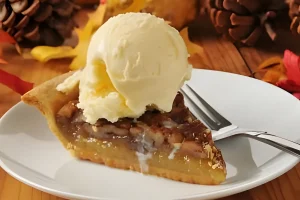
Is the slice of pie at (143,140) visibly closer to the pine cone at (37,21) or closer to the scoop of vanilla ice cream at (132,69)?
the scoop of vanilla ice cream at (132,69)

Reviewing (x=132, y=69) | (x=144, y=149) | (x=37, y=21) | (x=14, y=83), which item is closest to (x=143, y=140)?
(x=144, y=149)

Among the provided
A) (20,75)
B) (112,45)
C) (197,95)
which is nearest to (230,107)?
(197,95)

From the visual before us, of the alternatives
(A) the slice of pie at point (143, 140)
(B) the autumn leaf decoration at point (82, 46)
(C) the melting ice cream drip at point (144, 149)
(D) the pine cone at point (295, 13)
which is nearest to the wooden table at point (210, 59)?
(B) the autumn leaf decoration at point (82, 46)

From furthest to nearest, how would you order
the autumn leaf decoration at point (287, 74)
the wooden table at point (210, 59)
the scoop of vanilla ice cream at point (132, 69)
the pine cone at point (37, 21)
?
the pine cone at point (37, 21)
the wooden table at point (210, 59)
the autumn leaf decoration at point (287, 74)
the scoop of vanilla ice cream at point (132, 69)

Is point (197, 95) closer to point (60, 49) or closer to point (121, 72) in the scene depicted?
point (121, 72)

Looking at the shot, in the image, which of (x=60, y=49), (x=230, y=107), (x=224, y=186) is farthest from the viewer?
(x=60, y=49)

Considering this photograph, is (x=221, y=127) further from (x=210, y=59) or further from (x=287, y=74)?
(x=210, y=59)
